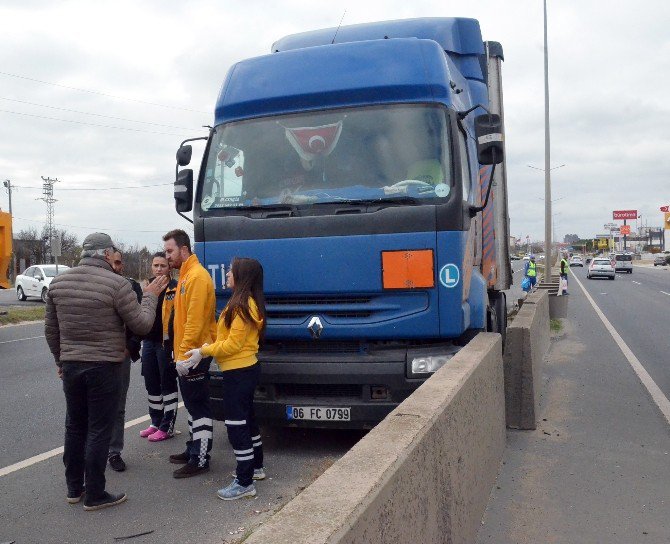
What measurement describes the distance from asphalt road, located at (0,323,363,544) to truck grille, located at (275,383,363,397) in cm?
56

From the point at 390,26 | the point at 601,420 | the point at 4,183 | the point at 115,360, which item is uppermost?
the point at 4,183

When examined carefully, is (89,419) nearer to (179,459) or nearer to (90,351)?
(90,351)

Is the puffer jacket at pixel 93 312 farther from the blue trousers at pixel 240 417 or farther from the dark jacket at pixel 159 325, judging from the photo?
the dark jacket at pixel 159 325

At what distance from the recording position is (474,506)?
4.17 m

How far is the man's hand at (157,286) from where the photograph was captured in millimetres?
5420

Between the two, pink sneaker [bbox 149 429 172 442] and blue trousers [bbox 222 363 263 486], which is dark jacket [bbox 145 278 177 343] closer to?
A: pink sneaker [bbox 149 429 172 442]

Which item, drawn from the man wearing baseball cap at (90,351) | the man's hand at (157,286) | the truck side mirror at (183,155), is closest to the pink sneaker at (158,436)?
the man's hand at (157,286)

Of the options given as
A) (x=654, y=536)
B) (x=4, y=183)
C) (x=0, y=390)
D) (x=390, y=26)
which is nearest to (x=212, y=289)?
(x=654, y=536)

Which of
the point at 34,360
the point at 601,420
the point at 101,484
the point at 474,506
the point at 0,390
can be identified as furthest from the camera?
the point at 34,360

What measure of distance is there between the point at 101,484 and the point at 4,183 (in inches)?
2599

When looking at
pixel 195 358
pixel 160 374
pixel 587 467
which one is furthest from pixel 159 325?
pixel 587 467

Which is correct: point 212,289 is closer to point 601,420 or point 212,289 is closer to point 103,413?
point 103,413

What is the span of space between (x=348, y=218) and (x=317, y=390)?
1369 millimetres

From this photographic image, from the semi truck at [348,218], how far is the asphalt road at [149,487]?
1.73 ft
